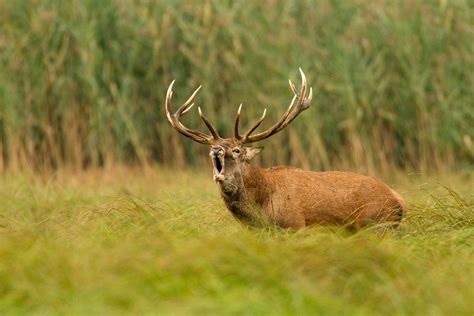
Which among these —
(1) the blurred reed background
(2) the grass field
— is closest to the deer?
(2) the grass field

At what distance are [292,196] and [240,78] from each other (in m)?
5.00

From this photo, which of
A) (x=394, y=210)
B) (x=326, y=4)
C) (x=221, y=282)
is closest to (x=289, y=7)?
(x=326, y=4)

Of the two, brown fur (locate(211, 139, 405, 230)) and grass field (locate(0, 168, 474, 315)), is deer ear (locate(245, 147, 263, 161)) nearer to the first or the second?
brown fur (locate(211, 139, 405, 230))

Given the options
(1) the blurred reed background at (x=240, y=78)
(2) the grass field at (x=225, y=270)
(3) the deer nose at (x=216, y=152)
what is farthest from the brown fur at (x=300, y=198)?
(1) the blurred reed background at (x=240, y=78)

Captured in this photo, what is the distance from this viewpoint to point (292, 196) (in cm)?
821

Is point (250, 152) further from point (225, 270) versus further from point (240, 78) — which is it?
point (240, 78)

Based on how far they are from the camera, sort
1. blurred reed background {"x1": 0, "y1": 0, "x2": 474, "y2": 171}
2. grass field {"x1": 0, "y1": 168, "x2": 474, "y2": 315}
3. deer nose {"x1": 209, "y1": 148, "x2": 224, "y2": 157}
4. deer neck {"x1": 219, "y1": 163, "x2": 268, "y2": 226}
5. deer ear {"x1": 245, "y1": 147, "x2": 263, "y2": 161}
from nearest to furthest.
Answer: grass field {"x1": 0, "y1": 168, "x2": 474, "y2": 315}
deer nose {"x1": 209, "y1": 148, "x2": 224, "y2": 157}
deer neck {"x1": 219, "y1": 163, "x2": 268, "y2": 226}
deer ear {"x1": 245, "y1": 147, "x2": 263, "y2": 161}
blurred reed background {"x1": 0, "y1": 0, "x2": 474, "y2": 171}

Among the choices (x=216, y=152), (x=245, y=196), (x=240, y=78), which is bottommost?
(x=245, y=196)

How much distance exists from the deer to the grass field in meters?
0.40

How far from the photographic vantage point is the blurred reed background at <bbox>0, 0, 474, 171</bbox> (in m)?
12.6

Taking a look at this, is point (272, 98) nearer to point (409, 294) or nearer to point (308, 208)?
point (308, 208)

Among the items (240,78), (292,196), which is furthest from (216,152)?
(240,78)

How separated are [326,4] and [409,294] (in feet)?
24.3

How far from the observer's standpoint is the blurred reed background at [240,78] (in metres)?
12.6
